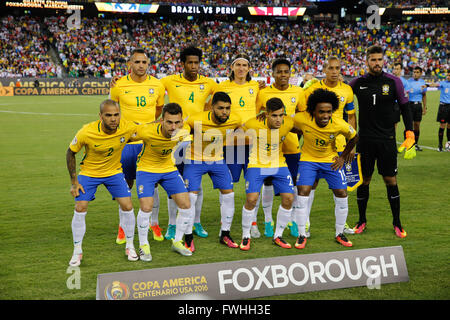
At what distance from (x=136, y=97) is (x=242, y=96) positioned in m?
1.44

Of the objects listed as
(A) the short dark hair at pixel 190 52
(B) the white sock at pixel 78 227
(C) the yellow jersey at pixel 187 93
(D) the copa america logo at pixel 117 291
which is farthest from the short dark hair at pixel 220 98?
(D) the copa america logo at pixel 117 291

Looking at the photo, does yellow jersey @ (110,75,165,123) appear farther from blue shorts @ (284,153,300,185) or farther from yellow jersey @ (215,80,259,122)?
blue shorts @ (284,153,300,185)

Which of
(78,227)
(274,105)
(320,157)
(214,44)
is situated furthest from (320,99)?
(214,44)

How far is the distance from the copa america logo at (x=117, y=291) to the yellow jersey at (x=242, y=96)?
3.10 m

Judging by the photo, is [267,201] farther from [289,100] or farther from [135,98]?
[135,98]

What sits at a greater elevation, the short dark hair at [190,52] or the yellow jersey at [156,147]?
the short dark hair at [190,52]

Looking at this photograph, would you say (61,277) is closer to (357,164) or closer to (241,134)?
(241,134)

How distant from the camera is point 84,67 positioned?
3816 centimetres

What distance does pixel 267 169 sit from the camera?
573 cm

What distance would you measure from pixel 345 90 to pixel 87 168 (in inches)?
139

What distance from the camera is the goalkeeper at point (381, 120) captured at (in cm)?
613

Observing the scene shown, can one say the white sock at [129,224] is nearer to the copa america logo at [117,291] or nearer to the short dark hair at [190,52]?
the copa america logo at [117,291]

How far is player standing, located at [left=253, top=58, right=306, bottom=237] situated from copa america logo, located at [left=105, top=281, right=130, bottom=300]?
2.88 meters
